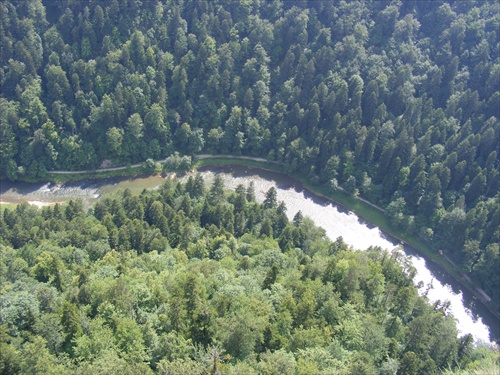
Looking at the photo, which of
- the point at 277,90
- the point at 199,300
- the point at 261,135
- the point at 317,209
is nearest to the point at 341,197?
the point at 317,209

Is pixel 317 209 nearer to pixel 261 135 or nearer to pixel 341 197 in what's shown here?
pixel 341 197

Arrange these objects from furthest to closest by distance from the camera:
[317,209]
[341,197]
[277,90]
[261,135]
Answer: [277,90] < [261,135] < [341,197] < [317,209]

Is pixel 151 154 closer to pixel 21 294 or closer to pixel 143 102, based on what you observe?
pixel 143 102

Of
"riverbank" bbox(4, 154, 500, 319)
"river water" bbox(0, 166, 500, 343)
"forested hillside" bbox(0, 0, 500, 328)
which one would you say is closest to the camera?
"river water" bbox(0, 166, 500, 343)

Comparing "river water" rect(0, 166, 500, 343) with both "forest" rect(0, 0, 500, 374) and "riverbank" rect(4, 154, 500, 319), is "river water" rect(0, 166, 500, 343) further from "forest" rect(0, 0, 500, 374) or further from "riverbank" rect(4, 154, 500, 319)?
"forest" rect(0, 0, 500, 374)

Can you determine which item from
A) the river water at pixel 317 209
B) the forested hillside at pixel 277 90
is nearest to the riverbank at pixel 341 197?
the river water at pixel 317 209

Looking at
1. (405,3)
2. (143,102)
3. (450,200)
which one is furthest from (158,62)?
(450,200)

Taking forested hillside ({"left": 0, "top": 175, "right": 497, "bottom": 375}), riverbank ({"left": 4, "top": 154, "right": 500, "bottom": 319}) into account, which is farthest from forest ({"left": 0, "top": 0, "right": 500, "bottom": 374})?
riverbank ({"left": 4, "top": 154, "right": 500, "bottom": 319})
